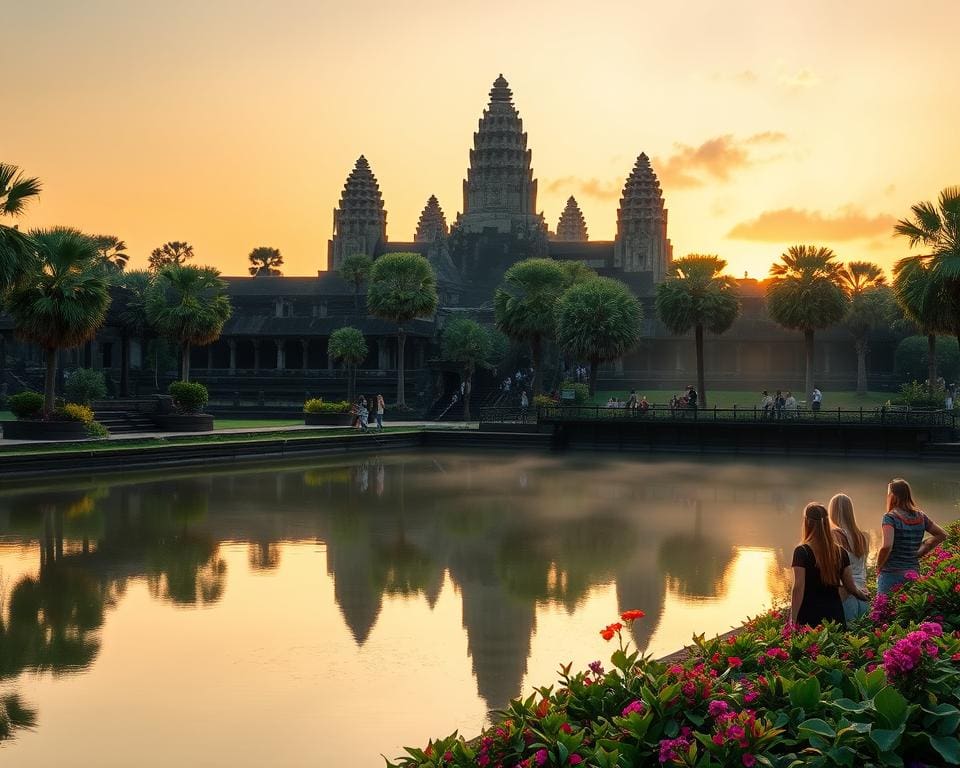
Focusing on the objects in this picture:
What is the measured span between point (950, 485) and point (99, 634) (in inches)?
899

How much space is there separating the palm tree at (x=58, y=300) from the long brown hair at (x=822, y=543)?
29.7m

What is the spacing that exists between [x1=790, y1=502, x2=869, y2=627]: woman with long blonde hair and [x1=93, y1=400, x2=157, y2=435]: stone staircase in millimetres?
33753

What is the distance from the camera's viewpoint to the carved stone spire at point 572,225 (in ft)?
513

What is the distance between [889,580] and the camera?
30.5 ft

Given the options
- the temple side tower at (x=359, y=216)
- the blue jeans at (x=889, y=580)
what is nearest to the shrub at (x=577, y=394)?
the blue jeans at (x=889, y=580)

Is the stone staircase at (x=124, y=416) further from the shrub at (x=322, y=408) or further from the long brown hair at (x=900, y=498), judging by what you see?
the long brown hair at (x=900, y=498)

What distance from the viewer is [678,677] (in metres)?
6.03

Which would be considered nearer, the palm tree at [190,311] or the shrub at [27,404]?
the shrub at [27,404]

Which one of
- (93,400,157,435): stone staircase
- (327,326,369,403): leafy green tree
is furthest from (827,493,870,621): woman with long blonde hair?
(327,326,369,403): leafy green tree

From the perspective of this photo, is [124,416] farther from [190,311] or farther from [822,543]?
[822,543]

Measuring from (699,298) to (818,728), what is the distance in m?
47.8

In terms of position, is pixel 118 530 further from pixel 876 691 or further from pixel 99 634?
pixel 876 691

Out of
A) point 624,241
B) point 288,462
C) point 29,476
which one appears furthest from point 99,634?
point 624,241

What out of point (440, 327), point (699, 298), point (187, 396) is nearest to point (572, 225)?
point (440, 327)
